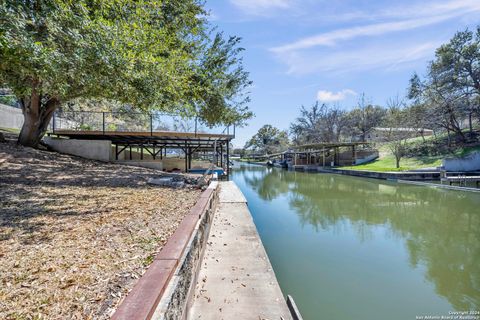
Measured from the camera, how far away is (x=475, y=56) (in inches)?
890

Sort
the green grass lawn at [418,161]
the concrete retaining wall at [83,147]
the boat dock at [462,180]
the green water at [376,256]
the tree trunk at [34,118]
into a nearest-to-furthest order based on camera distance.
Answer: the green water at [376,256]
the tree trunk at [34,118]
the concrete retaining wall at [83,147]
the boat dock at [462,180]
the green grass lawn at [418,161]

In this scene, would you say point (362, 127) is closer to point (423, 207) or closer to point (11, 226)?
point (423, 207)

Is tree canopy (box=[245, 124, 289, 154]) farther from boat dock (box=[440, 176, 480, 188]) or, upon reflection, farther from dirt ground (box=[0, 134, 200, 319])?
dirt ground (box=[0, 134, 200, 319])

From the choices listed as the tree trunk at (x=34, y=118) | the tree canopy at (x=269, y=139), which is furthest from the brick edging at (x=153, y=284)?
the tree canopy at (x=269, y=139)

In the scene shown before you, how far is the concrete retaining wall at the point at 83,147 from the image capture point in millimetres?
10812

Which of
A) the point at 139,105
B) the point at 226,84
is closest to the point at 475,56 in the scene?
the point at 226,84

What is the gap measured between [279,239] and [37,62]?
607cm

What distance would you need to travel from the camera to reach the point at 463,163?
18281 mm

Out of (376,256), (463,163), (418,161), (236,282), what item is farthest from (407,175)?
(236,282)

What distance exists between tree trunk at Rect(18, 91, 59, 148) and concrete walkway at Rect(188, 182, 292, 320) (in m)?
8.08

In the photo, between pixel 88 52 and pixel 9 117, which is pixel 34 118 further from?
pixel 9 117

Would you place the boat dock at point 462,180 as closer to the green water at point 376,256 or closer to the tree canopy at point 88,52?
the green water at point 376,256

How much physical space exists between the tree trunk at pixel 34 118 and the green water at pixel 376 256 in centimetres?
842

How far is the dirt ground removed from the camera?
163 cm
